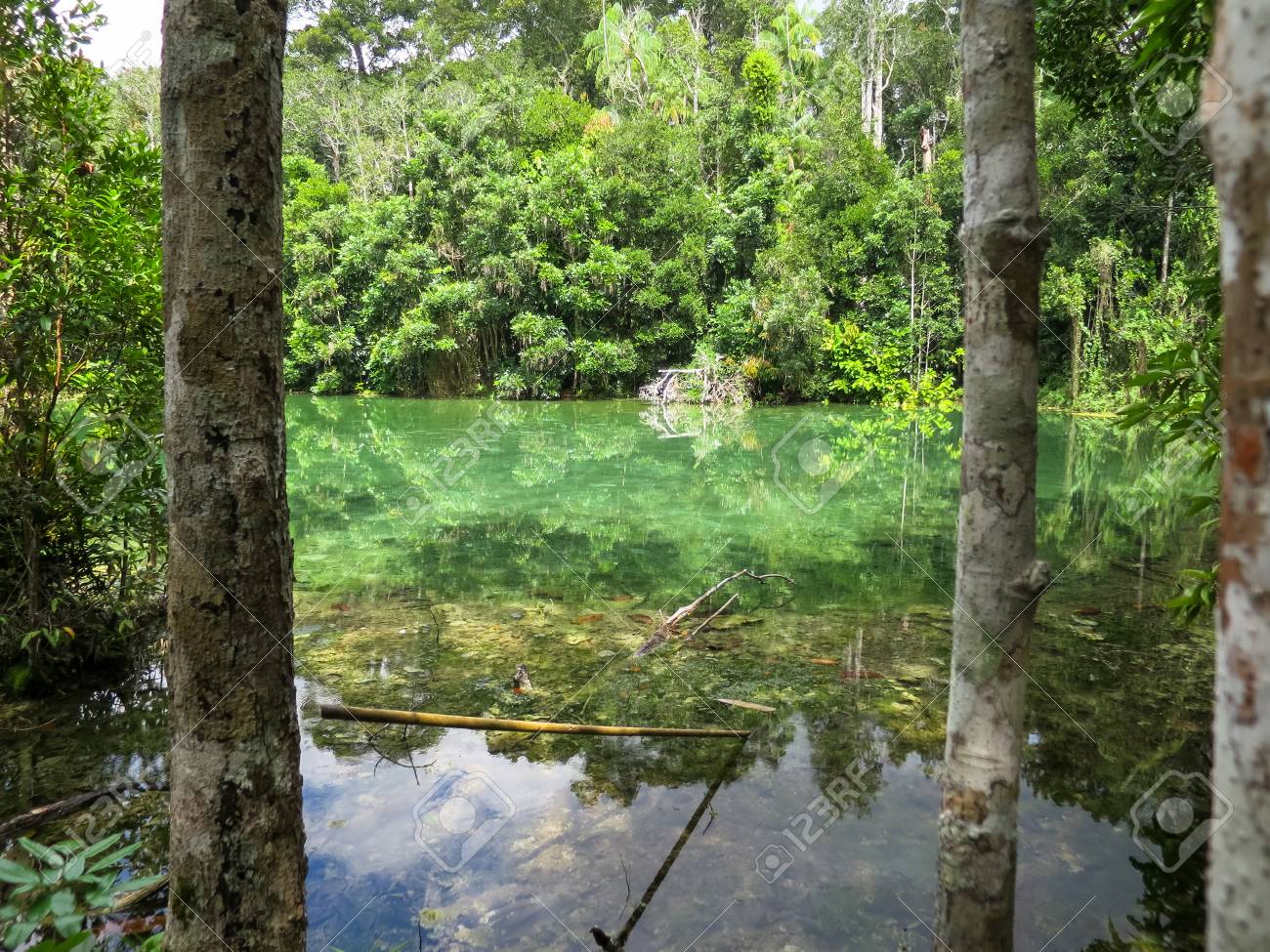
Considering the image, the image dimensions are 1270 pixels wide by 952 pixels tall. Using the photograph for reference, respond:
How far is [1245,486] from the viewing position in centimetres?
63

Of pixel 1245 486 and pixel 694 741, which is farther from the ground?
pixel 1245 486

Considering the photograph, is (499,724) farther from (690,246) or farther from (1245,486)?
(690,246)

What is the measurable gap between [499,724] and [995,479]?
2.12 metres

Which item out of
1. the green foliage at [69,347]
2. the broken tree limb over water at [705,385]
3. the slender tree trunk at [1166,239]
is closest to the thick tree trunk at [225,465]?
the green foliage at [69,347]

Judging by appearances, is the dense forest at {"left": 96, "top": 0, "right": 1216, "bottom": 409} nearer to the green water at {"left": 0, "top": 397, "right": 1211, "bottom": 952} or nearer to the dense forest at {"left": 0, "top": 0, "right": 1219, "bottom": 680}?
Answer: the dense forest at {"left": 0, "top": 0, "right": 1219, "bottom": 680}

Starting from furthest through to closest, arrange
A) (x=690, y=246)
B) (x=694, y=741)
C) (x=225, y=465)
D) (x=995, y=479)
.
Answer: (x=690, y=246), (x=694, y=741), (x=995, y=479), (x=225, y=465)

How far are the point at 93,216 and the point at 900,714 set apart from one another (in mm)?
4210

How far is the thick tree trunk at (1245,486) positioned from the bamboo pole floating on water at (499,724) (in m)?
2.66

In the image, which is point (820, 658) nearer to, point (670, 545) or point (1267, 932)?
point (670, 545)

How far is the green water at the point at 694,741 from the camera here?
254 centimetres

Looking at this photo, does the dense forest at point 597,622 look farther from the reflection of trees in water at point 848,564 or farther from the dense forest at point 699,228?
the dense forest at point 699,228

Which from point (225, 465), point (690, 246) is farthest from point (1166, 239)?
point (225, 465)

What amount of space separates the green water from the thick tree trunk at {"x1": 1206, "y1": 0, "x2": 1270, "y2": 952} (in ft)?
6.66

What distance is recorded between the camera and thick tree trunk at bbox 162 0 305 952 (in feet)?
5.01
